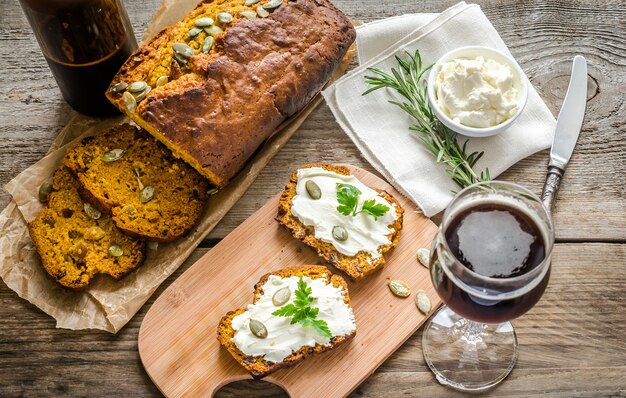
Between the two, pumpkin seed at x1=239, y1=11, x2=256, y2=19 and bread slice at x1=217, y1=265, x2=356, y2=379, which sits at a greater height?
pumpkin seed at x1=239, y1=11, x2=256, y2=19

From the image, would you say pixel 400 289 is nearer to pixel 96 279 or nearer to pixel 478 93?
pixel 478 93

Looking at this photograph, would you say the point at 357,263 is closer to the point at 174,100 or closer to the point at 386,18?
the point at 174,100

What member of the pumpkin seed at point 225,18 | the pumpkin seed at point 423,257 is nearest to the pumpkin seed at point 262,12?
the pumpkin seed at point 225,18

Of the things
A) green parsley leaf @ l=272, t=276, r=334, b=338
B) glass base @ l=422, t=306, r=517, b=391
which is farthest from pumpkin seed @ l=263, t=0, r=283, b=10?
glass base @ l=422, t=306, r=517, b=391

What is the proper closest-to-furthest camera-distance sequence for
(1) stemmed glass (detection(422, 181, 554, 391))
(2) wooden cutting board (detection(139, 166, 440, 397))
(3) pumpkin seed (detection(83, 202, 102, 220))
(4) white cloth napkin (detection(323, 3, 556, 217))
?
1. (1) stemmed glass (detection(422, 181, 554, 391))
2. (2) wooden cutting board (detection(139, 166, 440, 397))
3. (3) pumpkin seed (detection(83, 202, 102, 220))
4. (4) white cloth napkin (detection(323, 3, 556, 217))

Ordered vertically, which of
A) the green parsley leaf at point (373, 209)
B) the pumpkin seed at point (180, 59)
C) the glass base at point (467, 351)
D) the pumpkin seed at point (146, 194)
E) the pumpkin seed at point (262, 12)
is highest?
the pumpkin seed at point (262, 12)

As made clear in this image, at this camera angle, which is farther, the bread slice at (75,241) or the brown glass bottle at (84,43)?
the bread slice at (75,241)

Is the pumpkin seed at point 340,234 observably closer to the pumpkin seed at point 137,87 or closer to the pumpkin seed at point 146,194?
the pumpkin seed at point 146,194

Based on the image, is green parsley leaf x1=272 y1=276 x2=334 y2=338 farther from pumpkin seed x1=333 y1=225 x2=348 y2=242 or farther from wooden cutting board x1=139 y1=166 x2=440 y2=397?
pumpkin seed x1=333 y1=225 x2=348 y2=242
